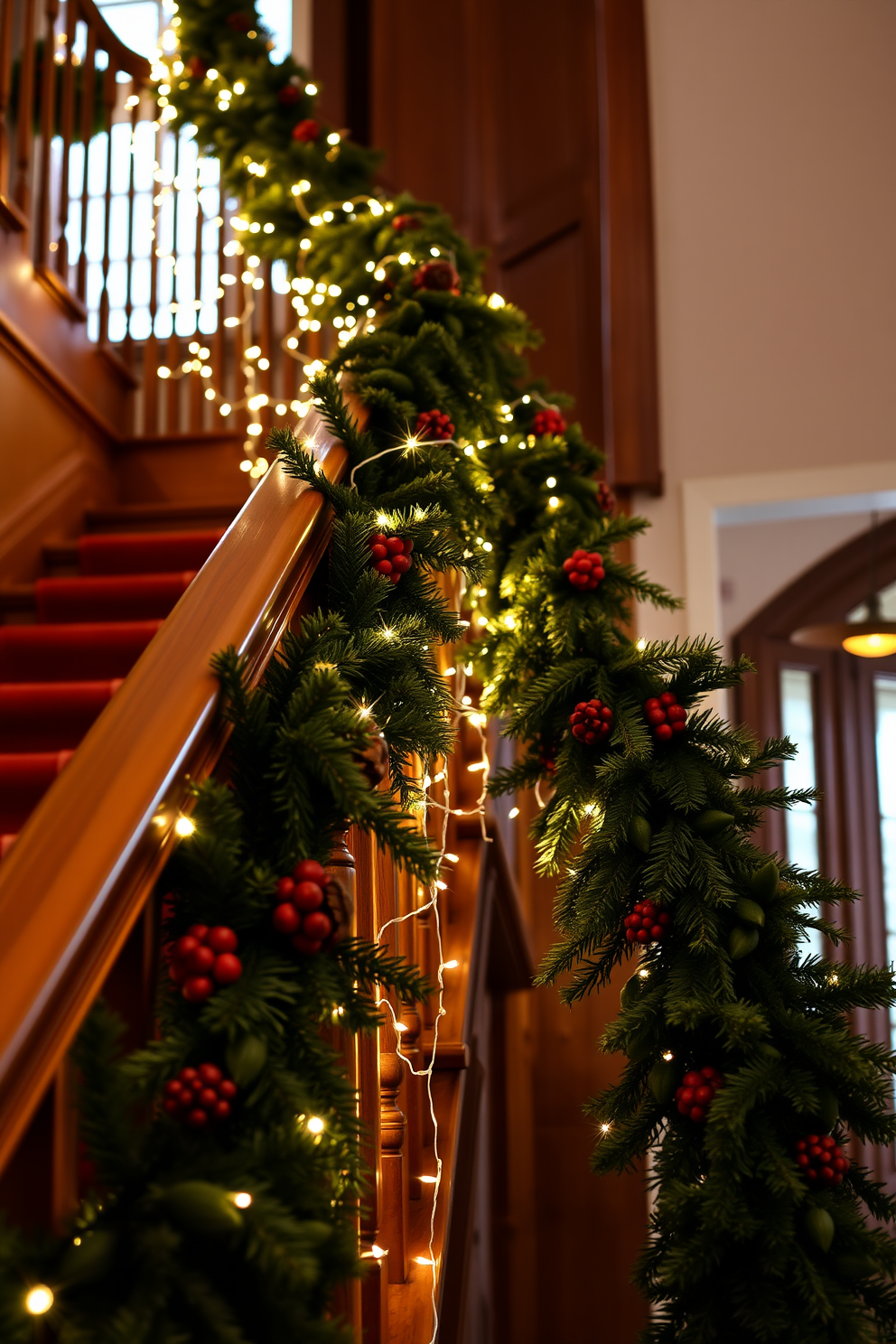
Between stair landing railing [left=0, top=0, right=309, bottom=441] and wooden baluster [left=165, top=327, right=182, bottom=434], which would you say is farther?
wooden baluster [left=165, top=327, right=182, bottom=434]

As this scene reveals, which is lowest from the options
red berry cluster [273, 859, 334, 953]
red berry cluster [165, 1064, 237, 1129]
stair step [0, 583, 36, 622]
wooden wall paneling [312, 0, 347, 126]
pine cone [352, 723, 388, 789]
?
red berry cluster [165, 1064, 237, 1129]

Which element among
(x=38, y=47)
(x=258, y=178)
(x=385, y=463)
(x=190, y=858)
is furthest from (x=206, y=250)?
(x=190, y=858)

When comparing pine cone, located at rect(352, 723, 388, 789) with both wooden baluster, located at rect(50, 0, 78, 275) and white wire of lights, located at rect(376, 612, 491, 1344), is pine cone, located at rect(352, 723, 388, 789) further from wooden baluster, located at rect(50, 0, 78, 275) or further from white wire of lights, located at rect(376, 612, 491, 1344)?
wooden baluster, located at rect(50, 0, 78, 275)

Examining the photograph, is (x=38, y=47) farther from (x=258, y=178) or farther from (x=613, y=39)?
(x=613, y=39)

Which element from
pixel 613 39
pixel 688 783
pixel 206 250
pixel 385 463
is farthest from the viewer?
pixel 206 250

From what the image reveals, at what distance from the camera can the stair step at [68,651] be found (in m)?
2.53

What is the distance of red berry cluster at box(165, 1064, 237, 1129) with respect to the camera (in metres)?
0.84

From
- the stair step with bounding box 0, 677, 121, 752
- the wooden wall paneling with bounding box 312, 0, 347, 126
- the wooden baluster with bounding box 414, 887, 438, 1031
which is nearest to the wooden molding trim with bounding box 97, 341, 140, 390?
the wooden wall paneling with bounding box 312, 0, 347, 126

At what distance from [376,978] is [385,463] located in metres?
0.81

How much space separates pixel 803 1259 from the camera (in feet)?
3.75

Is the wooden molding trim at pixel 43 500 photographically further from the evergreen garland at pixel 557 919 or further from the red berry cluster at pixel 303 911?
the red berry cluster at pixel 303 911

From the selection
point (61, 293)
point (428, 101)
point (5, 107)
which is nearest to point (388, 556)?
point (61, 293)

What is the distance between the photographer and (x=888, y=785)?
543 cm

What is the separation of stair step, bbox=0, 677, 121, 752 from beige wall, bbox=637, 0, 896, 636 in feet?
6.58
